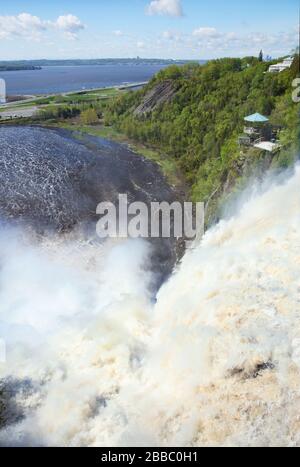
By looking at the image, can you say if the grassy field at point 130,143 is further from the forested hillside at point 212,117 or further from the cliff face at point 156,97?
the cliff face at point 156,97

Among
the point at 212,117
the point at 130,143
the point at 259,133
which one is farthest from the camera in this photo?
the point at 130,143

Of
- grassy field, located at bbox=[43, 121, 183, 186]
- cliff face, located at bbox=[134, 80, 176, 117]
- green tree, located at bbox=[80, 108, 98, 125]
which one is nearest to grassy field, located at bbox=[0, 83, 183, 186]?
grassy field, located at bbox=[43, 121, 183, 186]

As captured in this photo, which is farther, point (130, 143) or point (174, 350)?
point (130, 143)

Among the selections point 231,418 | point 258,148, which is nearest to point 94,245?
point 258,148

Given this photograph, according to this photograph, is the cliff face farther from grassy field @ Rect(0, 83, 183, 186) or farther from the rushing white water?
the rushing white water

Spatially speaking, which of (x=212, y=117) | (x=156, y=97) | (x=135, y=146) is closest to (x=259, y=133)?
(x=212, y=117)

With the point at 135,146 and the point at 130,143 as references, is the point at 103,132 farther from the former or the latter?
the point at 135,146

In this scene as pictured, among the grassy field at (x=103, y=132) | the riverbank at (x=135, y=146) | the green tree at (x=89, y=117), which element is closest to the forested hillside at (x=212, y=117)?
the riverbank at (x=135, y=146)
